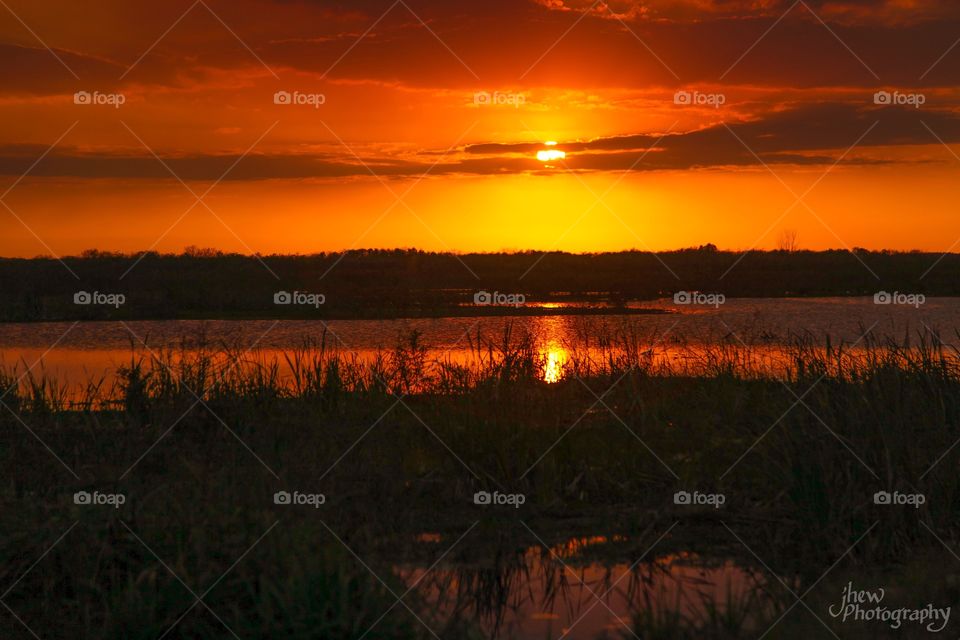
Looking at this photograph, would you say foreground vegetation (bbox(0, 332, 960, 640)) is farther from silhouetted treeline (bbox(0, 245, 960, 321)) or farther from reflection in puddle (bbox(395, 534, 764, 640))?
silhouetted treeline (bbox(0, 245, 960, 321))

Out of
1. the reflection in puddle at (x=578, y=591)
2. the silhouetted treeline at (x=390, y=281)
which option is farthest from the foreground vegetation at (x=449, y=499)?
the silhouetted treeline at (x=390, y=281)

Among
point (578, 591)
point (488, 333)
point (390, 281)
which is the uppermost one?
point (390, 281)

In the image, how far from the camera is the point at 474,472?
368 inches

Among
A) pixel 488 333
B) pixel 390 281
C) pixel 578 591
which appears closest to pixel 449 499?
pixel 578 591

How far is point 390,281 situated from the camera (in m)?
45.5

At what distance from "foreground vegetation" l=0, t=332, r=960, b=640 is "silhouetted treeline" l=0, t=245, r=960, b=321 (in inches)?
717

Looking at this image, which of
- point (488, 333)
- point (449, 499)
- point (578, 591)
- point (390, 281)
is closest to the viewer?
point (578, 591)

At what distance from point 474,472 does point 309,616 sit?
389 cm

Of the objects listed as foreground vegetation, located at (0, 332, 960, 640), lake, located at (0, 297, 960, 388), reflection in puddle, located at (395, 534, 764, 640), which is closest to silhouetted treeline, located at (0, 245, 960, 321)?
lake, located at (0, 297, 960, 388)

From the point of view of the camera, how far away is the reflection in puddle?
625 centimetres

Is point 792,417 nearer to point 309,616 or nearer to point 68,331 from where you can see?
point 309,616

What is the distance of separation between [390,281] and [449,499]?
121ft

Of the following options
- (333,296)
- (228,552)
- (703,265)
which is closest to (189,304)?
(333,296)

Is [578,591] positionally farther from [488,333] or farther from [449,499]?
[488,333]
